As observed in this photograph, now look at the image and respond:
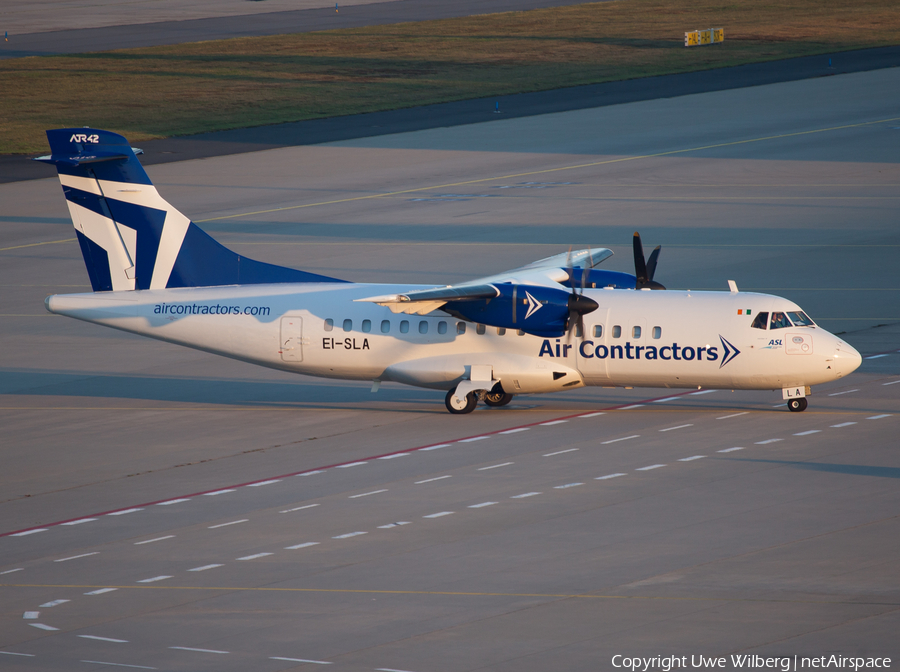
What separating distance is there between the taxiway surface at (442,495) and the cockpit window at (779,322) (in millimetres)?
2146

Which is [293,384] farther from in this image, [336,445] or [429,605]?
[429,605]

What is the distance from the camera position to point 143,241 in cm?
3294

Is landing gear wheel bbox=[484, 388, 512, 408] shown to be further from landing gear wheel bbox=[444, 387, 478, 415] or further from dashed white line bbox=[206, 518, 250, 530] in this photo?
dashed white line bbox=[206, 518, 250, 530]

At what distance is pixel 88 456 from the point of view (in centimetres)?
2877

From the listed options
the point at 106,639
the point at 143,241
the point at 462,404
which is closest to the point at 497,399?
the point at 462,404

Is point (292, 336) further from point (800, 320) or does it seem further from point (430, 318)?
point (800, 320)

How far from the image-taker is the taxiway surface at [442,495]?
1831 cm

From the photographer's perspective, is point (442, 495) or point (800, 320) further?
point (800, 320)

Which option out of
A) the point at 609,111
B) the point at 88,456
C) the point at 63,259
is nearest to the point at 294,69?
the point at 609,111

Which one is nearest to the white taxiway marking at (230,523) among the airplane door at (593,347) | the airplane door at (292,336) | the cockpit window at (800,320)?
the airplane door at (292,336)

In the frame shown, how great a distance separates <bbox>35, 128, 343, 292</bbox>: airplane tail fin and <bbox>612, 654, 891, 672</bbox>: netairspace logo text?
18.1 meters

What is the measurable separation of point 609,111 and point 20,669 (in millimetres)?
64642

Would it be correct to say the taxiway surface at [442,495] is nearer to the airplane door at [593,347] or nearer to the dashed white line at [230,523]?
the dashed white line at [230,523]

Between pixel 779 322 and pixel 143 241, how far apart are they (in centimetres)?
1625
